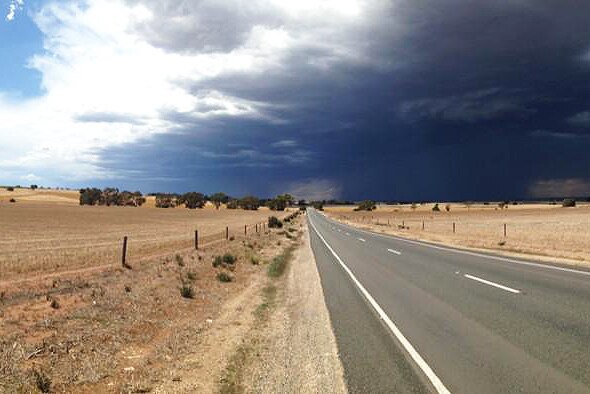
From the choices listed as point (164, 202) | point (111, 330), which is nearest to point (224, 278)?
point (111, 330)

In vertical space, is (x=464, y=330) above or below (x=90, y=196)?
below

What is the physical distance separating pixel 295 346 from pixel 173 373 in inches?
79.9

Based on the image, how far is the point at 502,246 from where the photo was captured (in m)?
29.8

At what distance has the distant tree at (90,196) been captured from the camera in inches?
6432

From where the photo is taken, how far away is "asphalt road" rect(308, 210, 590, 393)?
616 cm

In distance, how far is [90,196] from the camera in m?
166

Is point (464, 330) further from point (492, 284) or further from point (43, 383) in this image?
point (43, 383)

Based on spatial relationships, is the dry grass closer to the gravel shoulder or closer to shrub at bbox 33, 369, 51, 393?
shrub at bbox 33, 369, 51, 393

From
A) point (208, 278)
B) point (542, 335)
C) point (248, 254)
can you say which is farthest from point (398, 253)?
point (542, 335)

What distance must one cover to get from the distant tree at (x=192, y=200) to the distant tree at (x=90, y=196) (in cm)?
3293

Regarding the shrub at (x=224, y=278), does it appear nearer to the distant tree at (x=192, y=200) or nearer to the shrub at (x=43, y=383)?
the shrub at (x=43, y=383)

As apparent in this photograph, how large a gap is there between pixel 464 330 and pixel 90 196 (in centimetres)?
17071

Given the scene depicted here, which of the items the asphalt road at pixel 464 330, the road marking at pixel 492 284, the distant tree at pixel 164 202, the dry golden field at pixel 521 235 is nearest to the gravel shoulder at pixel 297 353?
the asphalt road at pixel 464 330

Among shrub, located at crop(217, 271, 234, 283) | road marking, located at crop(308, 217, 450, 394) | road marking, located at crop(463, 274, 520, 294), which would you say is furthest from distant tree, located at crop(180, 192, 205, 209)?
road marking, located at crop(308, 217, 450, 394)
